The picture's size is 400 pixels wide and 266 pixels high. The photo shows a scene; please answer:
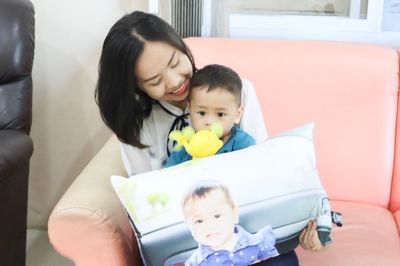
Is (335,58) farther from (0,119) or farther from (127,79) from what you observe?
(0,119)

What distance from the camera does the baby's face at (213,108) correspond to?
1.22 m

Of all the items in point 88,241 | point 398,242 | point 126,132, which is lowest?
point 398,242

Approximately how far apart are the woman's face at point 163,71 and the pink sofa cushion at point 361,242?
51 centimetres

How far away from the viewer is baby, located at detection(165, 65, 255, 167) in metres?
1.22

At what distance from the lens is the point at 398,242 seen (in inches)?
56.9

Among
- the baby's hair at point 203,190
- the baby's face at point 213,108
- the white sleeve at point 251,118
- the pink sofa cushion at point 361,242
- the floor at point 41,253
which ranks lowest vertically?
the floor at point 41,253

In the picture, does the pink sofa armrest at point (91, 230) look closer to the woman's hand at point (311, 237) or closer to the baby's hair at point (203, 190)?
the baby's hair at point (203, 190)

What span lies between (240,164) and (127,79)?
0.35 meters

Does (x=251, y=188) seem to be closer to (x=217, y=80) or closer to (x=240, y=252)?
(x=240, y=252)

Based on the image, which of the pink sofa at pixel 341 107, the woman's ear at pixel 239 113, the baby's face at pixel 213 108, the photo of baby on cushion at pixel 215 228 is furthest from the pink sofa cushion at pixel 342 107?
the photo of baby on cushion at pixel 215 228

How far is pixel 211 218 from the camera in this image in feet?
3.62

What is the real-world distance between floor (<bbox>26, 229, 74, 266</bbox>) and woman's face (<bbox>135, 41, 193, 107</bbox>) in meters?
1.00

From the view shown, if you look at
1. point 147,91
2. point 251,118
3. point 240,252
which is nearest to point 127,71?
point 147,91

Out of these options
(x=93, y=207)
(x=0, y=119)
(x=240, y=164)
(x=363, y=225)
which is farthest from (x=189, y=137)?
(x=0, y=119)
